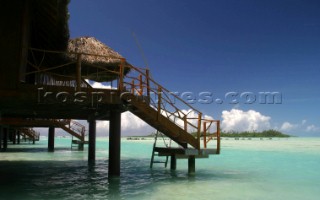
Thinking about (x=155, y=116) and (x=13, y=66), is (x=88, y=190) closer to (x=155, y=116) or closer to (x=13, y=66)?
(x=155, y=116)

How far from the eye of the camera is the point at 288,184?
14562 millimetres

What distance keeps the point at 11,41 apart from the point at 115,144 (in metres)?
5.04

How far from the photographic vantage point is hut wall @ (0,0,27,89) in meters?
11.0

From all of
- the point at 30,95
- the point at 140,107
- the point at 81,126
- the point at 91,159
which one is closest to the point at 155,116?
the point at 140,107

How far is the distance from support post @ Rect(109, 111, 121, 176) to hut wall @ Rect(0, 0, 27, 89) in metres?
3.87

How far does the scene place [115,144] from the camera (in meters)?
13.4

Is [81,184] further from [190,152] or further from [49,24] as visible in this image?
[49,24]

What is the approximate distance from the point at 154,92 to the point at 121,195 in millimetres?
4008

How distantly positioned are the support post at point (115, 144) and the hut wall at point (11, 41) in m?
3.87

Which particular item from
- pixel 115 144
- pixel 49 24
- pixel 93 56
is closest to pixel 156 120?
pixel 115 144

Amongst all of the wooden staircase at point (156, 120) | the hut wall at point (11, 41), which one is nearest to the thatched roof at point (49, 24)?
the hut wall at point (11, 41)

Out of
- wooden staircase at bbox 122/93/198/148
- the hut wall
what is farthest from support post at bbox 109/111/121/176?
the hut wall

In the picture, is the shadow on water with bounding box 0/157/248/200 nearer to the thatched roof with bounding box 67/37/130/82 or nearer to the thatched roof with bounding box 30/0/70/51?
the thatched roof with bounding box 67/37/130/82

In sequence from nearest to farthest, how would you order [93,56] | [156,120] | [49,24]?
[49,24] < [156,120] < [93,56]
